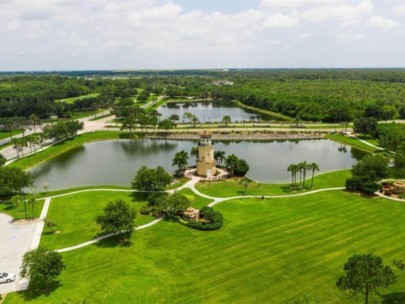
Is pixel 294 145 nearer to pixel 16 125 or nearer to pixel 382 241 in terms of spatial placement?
pixel 382 241

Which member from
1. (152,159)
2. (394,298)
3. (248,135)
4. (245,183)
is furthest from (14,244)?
(248,135)

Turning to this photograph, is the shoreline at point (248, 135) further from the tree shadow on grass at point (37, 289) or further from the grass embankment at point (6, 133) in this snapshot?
the tree shadow on grass at point (37, 289)

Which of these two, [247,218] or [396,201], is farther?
[396,201]

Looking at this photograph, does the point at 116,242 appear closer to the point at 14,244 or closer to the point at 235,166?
the point at 14,244

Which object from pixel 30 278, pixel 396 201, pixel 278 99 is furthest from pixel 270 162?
pixel 278 99

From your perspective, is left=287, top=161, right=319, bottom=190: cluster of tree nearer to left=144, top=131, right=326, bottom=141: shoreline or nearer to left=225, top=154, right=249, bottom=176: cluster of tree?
left=225, top=154, right=249, bottom=176: cluster of tree
